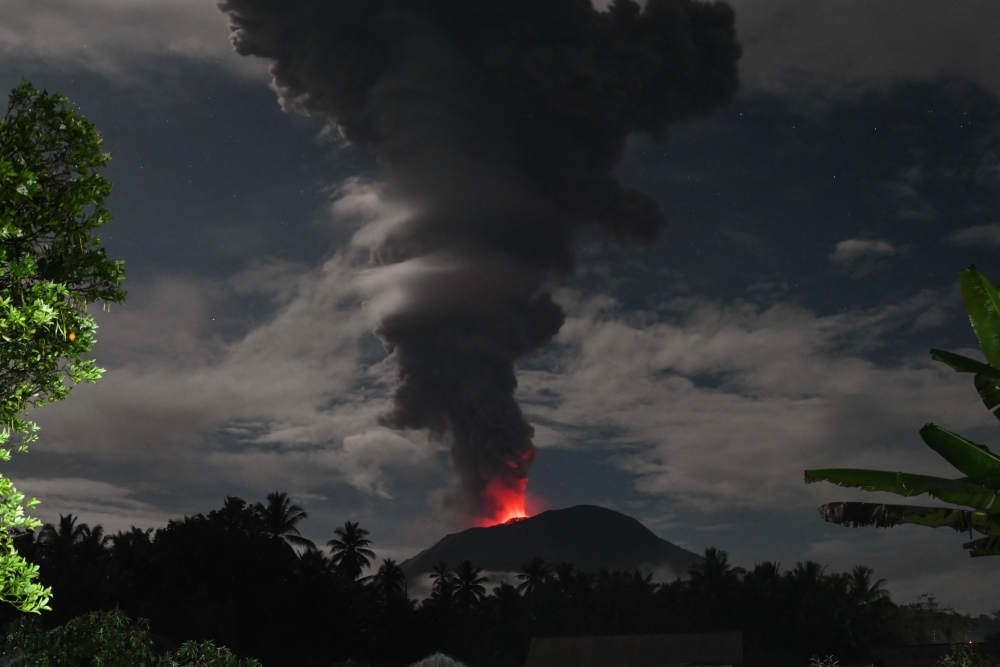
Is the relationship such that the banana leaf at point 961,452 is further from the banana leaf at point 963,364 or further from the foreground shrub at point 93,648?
the foreground shrub at point 93,648

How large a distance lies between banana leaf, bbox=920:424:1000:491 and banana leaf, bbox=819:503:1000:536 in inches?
13.8

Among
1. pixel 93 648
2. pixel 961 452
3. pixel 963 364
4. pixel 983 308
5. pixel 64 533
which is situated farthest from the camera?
pixel 64 533

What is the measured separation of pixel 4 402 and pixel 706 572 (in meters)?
87.6

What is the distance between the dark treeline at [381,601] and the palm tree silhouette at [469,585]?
15 cm

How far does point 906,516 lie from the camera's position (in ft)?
27.1

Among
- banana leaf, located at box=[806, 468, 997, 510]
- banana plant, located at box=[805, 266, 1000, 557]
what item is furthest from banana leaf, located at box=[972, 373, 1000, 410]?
banana leaf, located at box=[806, 468, 997, 510]

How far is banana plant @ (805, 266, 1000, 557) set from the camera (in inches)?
312

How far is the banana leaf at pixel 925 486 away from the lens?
794 cm

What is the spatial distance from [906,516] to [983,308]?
215 cm

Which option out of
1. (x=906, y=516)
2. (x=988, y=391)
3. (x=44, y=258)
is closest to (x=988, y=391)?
(x=988, y=391)

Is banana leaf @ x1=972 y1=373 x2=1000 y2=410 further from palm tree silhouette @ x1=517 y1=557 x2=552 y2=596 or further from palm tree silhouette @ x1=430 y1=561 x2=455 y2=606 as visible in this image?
palm tree silhouette @ x1=517 y1=557 x2=552 y2=596

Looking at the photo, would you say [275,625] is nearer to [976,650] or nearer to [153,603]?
[153,603]

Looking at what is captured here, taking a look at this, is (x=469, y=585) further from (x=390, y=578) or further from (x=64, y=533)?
(x=64, y=533)

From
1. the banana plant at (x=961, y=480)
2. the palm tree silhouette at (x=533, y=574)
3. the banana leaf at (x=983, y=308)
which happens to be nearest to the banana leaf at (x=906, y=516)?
the banana plant at (x=961, y=480)
